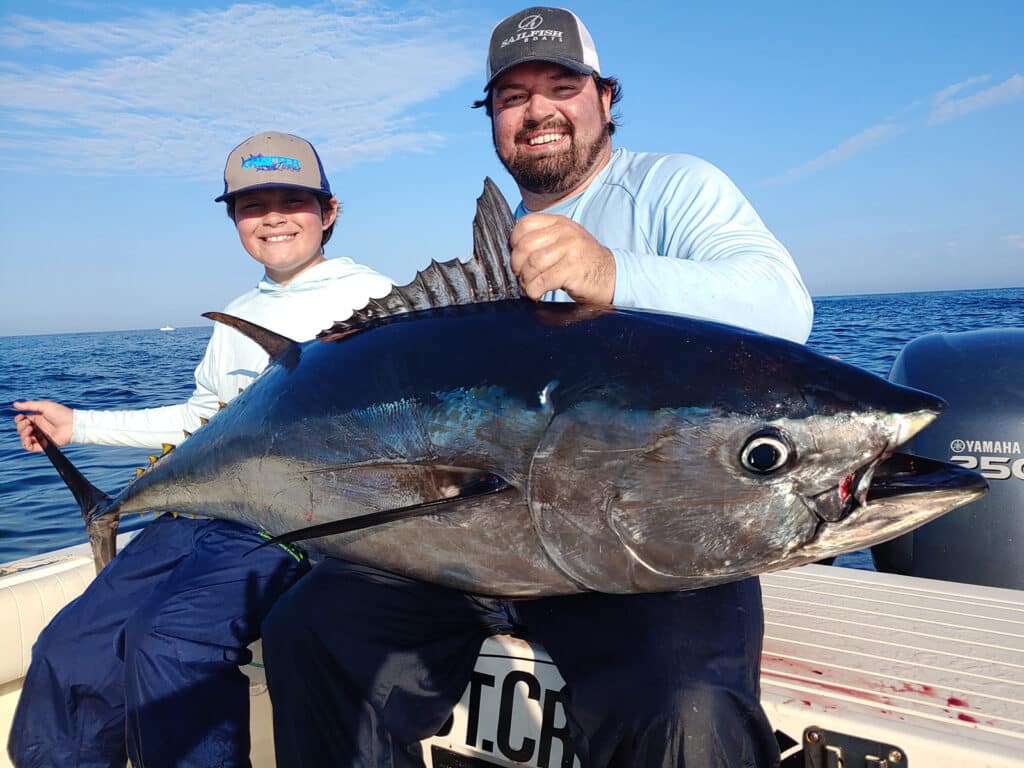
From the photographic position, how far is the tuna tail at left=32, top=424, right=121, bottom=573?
296 cm

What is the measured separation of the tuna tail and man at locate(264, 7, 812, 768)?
4.70 feet

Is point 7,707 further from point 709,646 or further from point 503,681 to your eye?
point 709,646

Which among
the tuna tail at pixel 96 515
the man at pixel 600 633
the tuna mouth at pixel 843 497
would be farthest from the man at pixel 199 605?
the tuna mouth at pixel 843 497

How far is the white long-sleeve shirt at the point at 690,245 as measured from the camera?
6.02 ft

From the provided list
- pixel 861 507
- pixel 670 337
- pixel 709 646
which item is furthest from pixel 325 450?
pixel 861 507

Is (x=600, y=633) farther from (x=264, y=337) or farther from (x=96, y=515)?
(x=96, y=515)

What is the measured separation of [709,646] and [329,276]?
8.37 ft

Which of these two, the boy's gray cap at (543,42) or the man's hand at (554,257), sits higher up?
the boy's gray cap at (543,42)

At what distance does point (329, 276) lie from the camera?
3412mm

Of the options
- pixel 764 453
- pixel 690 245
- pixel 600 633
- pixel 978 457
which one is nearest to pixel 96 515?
pixel 600 633

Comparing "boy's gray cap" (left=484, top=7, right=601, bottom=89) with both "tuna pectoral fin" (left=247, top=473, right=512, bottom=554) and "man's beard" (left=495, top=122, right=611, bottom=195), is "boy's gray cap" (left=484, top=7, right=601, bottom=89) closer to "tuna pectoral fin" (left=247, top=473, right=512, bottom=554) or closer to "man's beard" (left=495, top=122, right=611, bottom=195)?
"man's beard" (left=495, top=122, right=611, bottom=195)

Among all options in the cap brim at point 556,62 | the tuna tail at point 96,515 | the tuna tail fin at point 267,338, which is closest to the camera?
the tuna tail fin at point 267,338

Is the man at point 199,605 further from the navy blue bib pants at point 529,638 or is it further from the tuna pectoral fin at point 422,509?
the tuna pectoral fin at point 422,509

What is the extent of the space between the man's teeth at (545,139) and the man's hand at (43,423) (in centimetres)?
273
